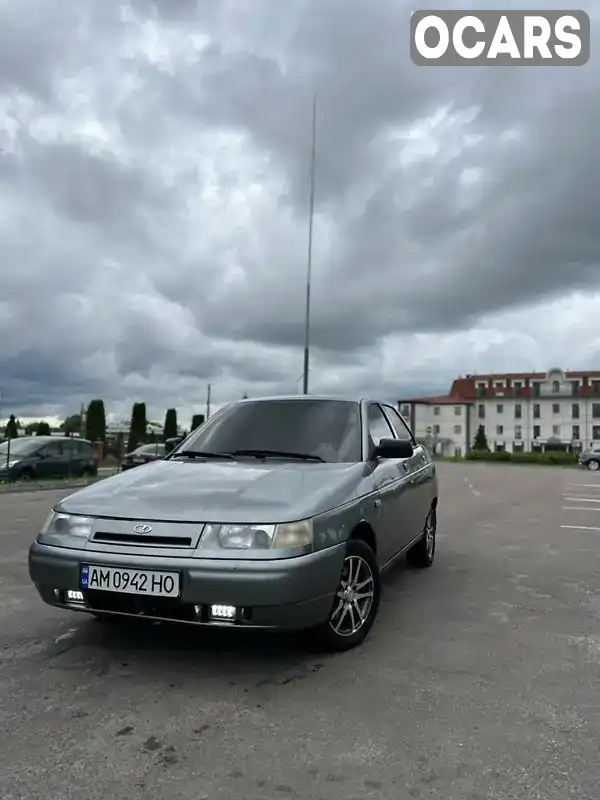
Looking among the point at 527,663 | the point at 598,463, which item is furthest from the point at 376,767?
the point at 598,463

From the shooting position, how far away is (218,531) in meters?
3.52

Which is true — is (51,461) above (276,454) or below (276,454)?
below

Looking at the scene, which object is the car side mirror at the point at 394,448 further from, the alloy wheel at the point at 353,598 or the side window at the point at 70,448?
the side window at the point at 70,448

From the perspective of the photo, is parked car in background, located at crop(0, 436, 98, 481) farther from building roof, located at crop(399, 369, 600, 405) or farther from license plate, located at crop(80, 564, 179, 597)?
building roof, located at crop(399, 369, 600, 405)

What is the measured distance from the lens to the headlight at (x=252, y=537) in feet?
11.4

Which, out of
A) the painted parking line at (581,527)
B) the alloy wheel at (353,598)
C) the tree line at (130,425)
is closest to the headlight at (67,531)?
the alloy wheel at (353,598)

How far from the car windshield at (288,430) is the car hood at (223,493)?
30 cm

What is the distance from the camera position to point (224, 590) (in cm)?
339

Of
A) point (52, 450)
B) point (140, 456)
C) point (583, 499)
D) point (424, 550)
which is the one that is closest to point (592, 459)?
point (583, 499)

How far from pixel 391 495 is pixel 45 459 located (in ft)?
51.8

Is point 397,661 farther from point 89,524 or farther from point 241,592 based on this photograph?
point 89,524

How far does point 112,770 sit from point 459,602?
134 inches

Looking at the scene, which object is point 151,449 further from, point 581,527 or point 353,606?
point 353,606

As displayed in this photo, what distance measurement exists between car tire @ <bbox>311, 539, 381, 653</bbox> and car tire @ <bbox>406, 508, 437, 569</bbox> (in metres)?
2.41
